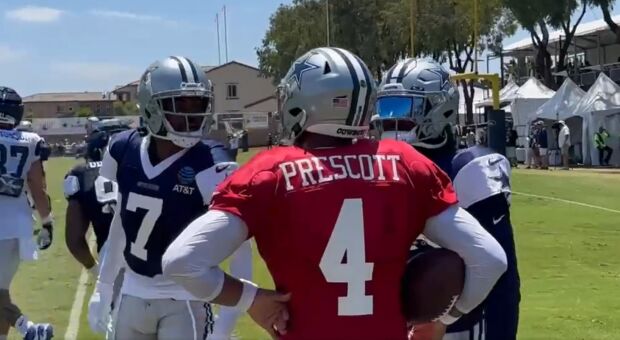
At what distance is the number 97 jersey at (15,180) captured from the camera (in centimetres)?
792

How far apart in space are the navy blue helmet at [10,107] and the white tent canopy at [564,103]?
96.3 ft

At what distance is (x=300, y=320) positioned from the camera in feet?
9.73

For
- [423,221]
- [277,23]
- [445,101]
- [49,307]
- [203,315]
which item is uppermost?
[277,23]

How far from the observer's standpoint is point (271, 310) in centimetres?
298

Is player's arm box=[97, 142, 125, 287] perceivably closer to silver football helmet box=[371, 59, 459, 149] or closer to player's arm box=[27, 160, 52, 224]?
silver football helmet box=[371, 59, 459, 149]

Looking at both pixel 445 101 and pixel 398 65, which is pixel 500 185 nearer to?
pixel 445 101

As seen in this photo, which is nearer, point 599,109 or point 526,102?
point 599,109

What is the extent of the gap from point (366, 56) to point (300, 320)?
56.6 m

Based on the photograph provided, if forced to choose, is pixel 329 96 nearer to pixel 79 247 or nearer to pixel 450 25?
pixel 79 247

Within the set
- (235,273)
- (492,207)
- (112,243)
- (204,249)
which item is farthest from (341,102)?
(112,243)

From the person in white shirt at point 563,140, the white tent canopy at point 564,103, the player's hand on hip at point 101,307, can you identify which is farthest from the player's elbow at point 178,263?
the white tent canopy at point 564,103

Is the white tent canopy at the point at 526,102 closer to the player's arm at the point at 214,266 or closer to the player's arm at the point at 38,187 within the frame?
the player's arm at the point at 38,187

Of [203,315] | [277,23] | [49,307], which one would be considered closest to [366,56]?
[277,23]

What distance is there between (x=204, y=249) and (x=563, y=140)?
3237cm
